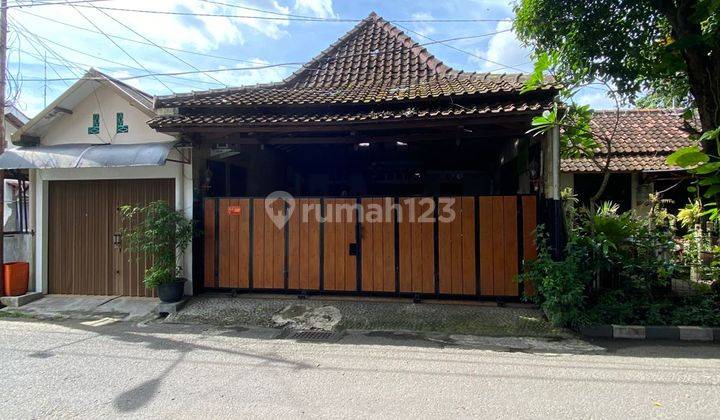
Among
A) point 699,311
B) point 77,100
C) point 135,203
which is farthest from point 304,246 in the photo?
point 699,311

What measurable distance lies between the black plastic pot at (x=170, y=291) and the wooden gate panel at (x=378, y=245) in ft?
10.5

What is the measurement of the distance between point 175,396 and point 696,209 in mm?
9107

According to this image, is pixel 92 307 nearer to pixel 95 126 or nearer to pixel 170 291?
pixel 170 291

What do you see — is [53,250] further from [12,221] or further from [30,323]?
[12,221]

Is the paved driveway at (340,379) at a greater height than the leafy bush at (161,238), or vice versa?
the leafy bush at (161,238)

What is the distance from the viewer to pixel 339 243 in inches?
283

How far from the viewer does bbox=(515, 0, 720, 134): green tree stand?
581cm

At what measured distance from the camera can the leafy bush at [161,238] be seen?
6.77 meters

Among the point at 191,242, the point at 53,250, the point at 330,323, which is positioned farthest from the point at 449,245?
the point at 53,250

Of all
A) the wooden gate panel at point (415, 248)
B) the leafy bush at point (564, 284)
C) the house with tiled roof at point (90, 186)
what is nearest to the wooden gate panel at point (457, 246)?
the wooden gate panel at point (415, 248)

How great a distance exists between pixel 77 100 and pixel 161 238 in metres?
3.53

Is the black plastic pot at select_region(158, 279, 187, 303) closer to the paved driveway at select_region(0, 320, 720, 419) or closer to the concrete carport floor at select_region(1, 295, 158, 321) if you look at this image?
the concrete carport floor at select_region(1, 295, 158, 321)

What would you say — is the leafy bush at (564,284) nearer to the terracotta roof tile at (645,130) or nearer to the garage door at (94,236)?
the garage door at (94,236)
